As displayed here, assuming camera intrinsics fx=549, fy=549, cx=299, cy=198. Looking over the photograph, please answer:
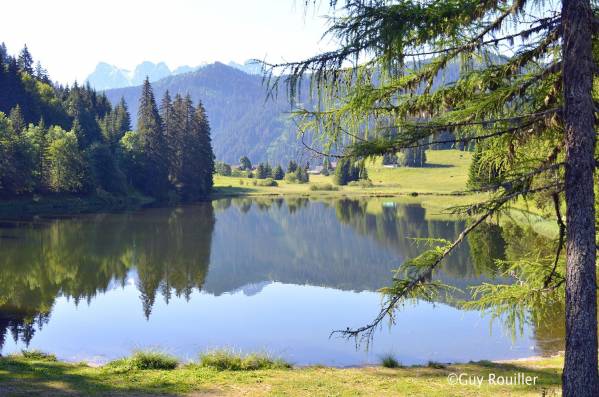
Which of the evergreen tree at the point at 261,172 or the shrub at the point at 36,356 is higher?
the evergreen tree at the point at 261,172

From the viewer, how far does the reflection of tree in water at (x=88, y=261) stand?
25.2 metres

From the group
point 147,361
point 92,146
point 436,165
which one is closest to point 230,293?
point 147,361

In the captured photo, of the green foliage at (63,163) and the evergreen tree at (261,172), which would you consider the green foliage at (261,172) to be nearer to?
the evergreen tree at (261,172)

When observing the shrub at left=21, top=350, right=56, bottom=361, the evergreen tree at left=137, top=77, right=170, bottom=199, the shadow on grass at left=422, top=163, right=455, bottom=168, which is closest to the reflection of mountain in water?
the shrub at left=21, top=350, right=56, bottom=361

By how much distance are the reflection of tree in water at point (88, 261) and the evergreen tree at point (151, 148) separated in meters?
34.0

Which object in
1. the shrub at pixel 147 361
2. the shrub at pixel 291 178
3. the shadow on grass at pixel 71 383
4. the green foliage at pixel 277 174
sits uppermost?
the green foliage at pixel 277 174

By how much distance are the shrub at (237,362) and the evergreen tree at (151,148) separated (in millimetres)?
82144

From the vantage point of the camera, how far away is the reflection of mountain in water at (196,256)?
93.9 feet

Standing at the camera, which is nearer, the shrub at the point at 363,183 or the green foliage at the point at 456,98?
the green foliage at the point at 456,98

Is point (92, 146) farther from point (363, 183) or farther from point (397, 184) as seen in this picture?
point (397, 184)

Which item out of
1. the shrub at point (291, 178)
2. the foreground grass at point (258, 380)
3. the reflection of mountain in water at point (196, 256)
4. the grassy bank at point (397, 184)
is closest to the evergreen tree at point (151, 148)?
the grassy bank at point (397, 184)

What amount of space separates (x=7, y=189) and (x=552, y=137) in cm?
7090

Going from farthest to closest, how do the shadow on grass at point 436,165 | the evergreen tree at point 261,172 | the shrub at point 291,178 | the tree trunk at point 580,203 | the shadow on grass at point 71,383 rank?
1. the shadow on grass at point 436,165
2. the evergreen tree at point 261,172
3. the shrub at point 291,178
4. the shadow on grass at point 71,383
5. the tree trunk at point 580,203

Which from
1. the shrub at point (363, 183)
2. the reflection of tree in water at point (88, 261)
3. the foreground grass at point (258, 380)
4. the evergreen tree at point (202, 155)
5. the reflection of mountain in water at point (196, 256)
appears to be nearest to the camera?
the foreground grass at point (258, 380)
